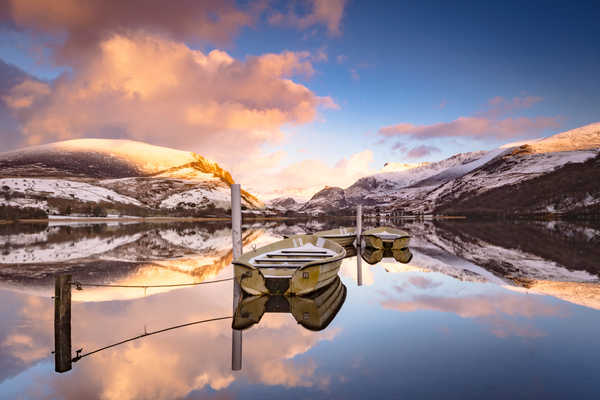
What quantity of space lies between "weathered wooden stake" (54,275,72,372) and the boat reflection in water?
2088 cm

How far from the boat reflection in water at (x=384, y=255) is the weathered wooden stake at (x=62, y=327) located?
2088 centimetres

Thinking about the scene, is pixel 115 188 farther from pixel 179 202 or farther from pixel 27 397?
pixel 27 397

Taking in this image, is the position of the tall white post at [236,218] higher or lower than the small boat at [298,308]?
higher

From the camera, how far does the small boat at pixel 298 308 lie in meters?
11.6

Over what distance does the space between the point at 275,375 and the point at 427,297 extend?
9615 mm

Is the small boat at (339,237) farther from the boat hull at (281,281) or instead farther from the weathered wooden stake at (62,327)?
the weathered wooden stake at (62,327)

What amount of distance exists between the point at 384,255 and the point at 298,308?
1933 centimetres

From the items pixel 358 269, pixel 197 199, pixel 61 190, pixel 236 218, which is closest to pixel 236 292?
pixel 236 218

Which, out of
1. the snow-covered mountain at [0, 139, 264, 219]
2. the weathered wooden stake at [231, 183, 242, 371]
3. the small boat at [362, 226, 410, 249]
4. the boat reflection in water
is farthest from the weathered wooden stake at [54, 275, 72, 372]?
the snow-covered mountain at [0, 139, 264, 219]

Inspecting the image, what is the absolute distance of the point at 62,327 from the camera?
8477mm

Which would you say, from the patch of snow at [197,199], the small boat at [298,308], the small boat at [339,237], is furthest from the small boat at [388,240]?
the patch of snow at [197,199]

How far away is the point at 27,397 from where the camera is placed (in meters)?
7.18

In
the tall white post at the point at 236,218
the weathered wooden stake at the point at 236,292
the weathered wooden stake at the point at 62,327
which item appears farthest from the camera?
the tall white post at the point at 236,218

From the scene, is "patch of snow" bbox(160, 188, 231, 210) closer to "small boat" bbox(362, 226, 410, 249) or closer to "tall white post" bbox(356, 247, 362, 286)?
"small boat" bbox(362, 226, 410, 249)
